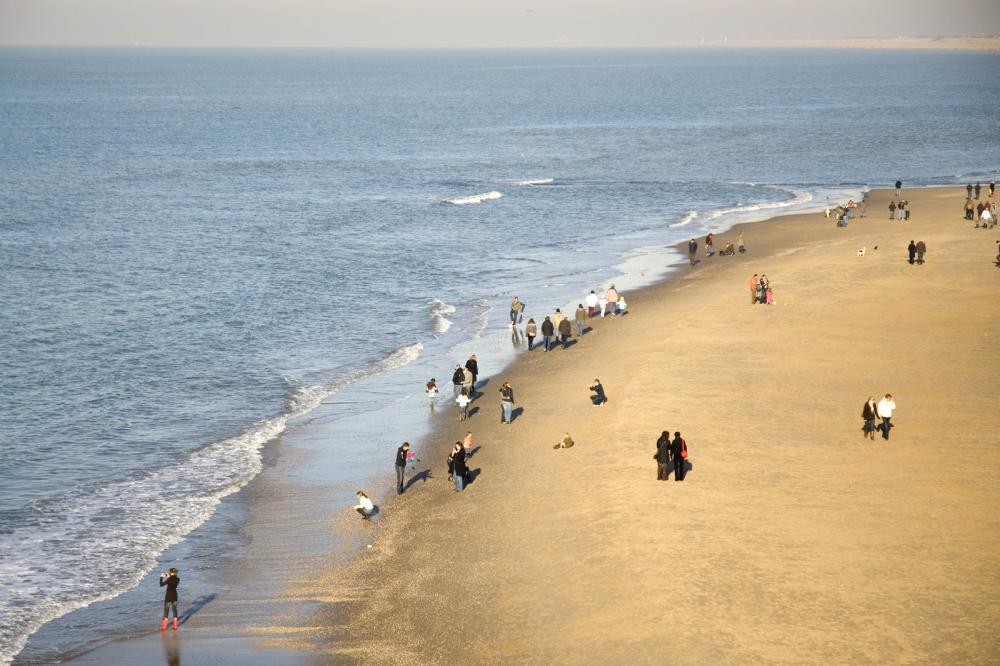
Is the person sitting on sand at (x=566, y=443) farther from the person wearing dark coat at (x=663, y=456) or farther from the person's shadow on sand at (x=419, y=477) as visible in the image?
the person wearing dark coat at (x=663, y=456)

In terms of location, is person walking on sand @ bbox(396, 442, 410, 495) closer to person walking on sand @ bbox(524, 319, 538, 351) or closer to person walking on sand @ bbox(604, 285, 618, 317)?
person walking on sand @ bbox(524, 319, 538, 351)

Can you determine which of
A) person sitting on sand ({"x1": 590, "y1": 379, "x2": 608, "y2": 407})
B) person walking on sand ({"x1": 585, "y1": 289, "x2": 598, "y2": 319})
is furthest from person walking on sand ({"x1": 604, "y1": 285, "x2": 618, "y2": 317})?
person sitting on sand ({"x1": 590, "y1": 379, "x2": 608, "y2": 407})

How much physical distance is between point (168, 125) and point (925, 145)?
10103cm

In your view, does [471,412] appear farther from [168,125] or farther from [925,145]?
[168,125]

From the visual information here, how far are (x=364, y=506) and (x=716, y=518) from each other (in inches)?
352

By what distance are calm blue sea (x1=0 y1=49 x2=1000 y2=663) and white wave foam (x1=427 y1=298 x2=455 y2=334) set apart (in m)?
0.19

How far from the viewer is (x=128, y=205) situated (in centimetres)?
8656

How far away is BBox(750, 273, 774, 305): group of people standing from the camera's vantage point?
4559 centimetres

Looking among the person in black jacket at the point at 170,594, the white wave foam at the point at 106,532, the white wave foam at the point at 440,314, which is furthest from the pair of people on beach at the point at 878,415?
the white wave foam at the point at 440,314

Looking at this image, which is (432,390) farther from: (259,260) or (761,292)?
(259,260)

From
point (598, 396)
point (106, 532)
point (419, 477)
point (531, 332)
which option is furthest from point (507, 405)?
point (106, 532)

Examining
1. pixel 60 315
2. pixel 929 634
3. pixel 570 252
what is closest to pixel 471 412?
pixel 929 634

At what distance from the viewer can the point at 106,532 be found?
2853 centimetres

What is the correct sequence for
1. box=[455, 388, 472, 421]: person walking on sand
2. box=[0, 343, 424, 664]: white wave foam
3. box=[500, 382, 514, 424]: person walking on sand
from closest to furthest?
box=[0, 343, 424, 664]: white wave foam
box=[500, 382, 514, 424]: person walking on sand
box=[455, 388, 472, 421]: person walking on sand
